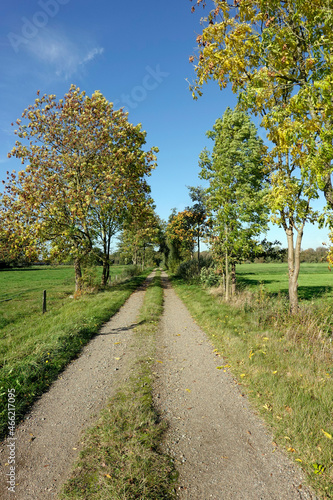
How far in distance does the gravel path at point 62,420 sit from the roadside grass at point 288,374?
278 centimetres

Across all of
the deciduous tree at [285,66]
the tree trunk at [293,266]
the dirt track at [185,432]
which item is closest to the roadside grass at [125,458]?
the dirt track at [185,432]

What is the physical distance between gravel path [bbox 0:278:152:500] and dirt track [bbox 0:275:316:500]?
0.01 meters

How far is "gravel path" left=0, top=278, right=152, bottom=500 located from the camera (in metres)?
3.09

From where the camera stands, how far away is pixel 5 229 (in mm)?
15109

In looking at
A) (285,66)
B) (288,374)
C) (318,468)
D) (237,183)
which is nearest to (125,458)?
(318,468)

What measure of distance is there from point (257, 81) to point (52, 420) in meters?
7.71

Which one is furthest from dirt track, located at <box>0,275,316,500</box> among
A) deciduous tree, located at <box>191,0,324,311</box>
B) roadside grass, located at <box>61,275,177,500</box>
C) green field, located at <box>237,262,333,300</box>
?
green field, located at <box>237,262,333,300</box>

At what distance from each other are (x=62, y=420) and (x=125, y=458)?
4.96 ft

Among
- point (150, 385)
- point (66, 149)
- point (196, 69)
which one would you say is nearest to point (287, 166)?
point (196, 69)

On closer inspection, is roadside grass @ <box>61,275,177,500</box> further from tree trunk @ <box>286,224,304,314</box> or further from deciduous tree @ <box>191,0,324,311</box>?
tree trunk @ <box>286,224,304,314</box>

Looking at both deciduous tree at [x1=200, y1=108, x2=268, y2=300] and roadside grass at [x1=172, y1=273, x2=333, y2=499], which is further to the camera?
deciduous tree at [x1=200, y1=108, x2=268, y2=300]

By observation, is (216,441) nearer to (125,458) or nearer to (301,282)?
(125,458)

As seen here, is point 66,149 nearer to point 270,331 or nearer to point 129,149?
point 129,149

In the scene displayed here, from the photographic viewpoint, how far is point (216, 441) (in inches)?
147
